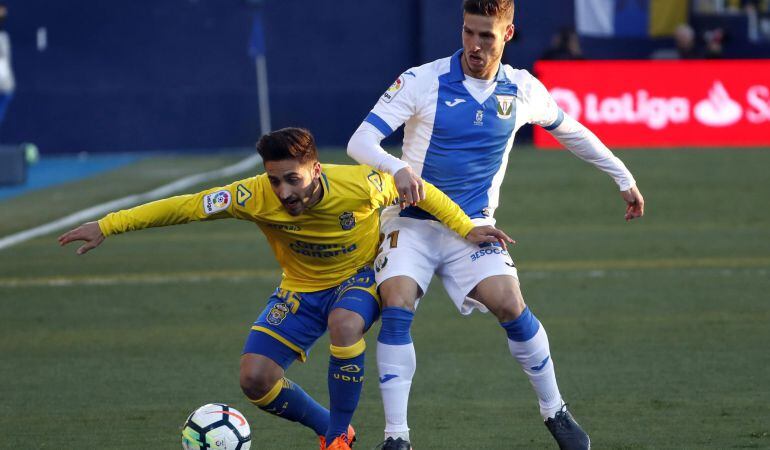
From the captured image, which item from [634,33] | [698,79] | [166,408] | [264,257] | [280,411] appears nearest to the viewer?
[280,411]

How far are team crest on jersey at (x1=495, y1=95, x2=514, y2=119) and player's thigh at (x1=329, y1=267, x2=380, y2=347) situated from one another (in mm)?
946

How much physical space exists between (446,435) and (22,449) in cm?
195

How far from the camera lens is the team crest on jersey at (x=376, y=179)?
5711 mm

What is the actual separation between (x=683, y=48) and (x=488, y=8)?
1843 cm

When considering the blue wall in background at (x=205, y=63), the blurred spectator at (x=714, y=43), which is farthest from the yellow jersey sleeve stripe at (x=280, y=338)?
the blue wall in background at (x=205, y=63)

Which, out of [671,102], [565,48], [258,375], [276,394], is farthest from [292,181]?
[565,48]

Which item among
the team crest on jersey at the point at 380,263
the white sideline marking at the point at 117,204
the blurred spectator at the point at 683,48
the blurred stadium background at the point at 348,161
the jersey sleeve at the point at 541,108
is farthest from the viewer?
the blurred spectator at the point at 683,48

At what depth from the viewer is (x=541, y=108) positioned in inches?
239

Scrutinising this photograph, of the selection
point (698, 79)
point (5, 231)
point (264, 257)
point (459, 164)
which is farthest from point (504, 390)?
point (698, 79)

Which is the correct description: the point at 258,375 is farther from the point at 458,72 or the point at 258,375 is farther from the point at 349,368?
the point at 458,72

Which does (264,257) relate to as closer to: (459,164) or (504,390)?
(504,390)

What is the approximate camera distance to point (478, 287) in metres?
5.73

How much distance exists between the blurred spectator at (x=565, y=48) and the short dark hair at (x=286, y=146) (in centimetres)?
1776

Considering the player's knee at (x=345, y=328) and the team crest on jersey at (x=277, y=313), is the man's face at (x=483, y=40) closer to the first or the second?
the player's knee at (x=345, y=328)
